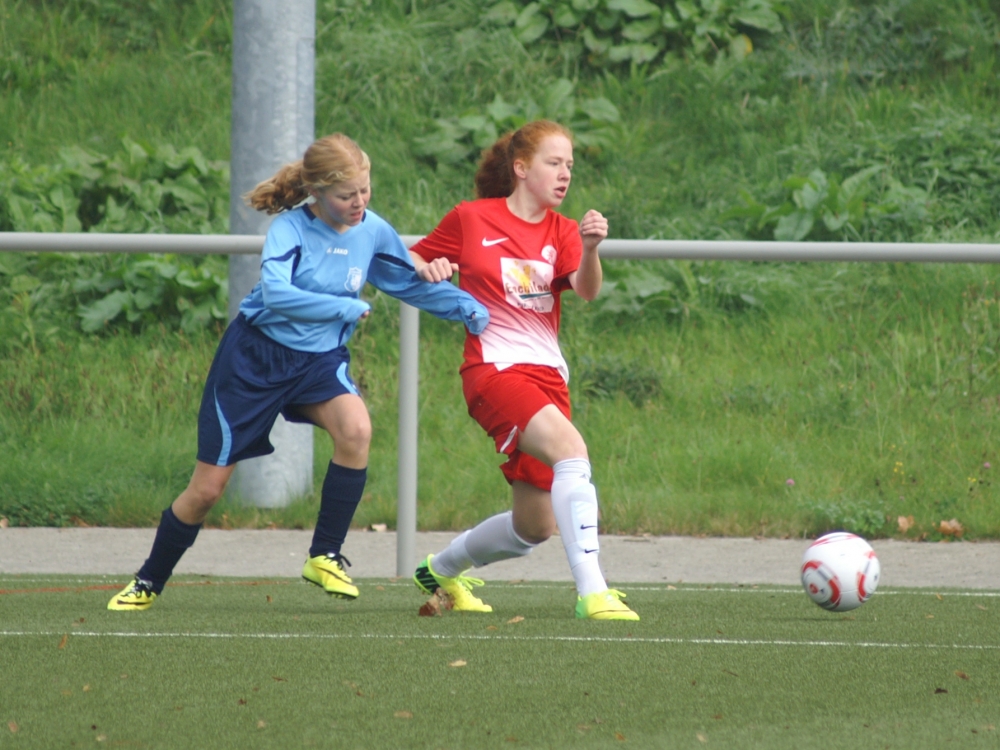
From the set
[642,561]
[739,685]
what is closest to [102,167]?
[642,561]

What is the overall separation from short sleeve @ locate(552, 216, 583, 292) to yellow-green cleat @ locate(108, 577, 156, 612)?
1767 millimetres

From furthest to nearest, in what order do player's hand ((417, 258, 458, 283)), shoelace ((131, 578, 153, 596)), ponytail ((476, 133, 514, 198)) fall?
ponytail ((476, 133, 514, 198))
shoelace ((131, 578, 153, 596))
player's hand ((417, 258, 458, 283))

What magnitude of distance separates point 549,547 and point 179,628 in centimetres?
305

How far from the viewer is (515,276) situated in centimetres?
515

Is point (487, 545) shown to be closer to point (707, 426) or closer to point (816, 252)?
point (816, 252)

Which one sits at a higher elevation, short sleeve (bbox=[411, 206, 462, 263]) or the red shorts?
short sleeve (bbox=[411, 206, 462, 263])

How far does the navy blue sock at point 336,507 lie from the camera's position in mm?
5223

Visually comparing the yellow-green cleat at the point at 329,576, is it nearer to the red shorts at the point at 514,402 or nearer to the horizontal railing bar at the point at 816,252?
the red shorts at the point at 514,402

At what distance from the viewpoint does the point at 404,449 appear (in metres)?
6.61

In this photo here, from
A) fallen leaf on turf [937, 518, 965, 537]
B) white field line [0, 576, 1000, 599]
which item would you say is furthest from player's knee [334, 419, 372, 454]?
fallen leaf on turf [937, 518, 965, 537]

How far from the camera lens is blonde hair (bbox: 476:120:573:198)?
5195 mm

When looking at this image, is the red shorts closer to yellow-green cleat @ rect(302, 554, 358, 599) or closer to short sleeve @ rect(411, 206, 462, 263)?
short sleeve @ rect(411, 206, 462, 263)

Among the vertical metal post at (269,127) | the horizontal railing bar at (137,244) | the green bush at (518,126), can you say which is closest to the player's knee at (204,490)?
the horizontal railing bar at (137,244)

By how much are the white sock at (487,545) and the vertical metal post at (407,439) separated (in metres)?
1.12
